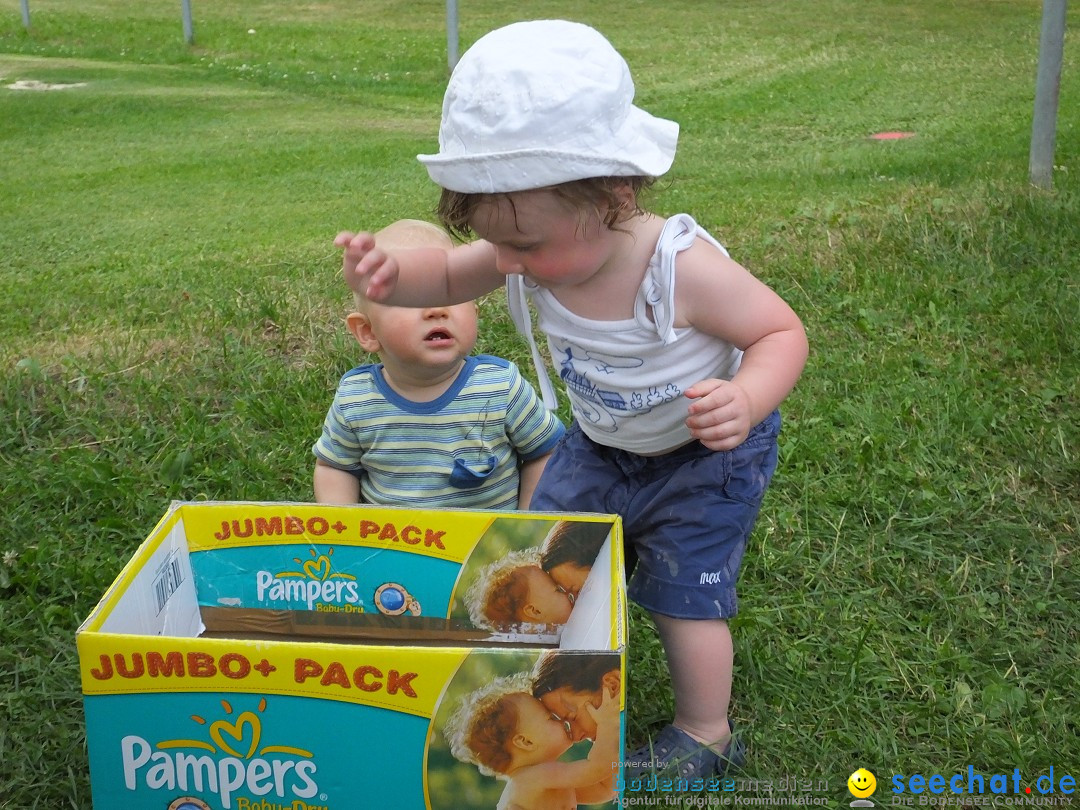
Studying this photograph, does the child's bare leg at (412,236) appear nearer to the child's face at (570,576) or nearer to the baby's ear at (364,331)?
the baby's ear at (364,331)

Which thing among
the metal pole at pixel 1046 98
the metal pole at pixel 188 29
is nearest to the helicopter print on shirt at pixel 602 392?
the metal pole at pixel 1046 98

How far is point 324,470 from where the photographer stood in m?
2.74

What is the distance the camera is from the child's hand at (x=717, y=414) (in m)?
1.74

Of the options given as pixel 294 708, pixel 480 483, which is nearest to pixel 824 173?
pixel 480 483

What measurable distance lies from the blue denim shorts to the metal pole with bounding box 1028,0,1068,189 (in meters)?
3.62

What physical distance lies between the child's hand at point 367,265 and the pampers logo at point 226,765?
0.81 m

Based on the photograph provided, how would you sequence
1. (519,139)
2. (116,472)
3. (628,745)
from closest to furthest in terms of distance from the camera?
1. (519,139)
2. (628,745)
3. (116,472)

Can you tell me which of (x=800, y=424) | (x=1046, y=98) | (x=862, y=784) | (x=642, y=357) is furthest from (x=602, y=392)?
(x=1046, y=98)

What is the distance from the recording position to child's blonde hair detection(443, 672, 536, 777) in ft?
4.98

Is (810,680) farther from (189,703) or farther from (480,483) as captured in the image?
(189,703)

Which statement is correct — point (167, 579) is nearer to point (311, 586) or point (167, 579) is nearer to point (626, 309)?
point (311, 586)

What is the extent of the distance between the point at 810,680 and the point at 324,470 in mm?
1181

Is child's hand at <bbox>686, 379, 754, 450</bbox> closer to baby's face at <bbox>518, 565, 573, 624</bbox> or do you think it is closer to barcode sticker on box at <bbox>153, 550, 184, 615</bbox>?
baby's face at <bbox>518, 565, 573, 624</bbox>

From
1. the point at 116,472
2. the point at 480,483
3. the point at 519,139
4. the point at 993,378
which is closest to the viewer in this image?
the point at 519,139
